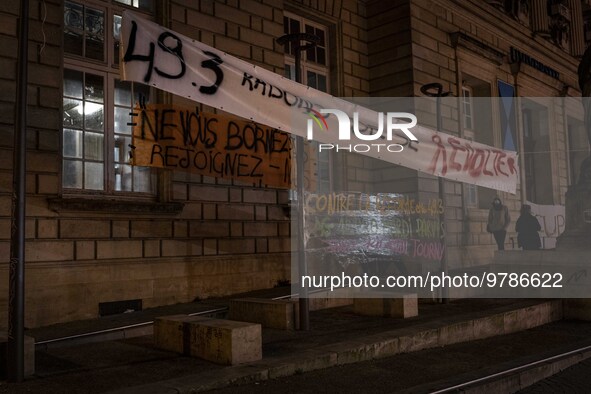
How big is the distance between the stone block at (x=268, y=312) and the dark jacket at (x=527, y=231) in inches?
462

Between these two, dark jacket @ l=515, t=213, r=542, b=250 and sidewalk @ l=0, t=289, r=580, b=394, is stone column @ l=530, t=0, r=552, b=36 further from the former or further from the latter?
sidewalk @ l=0, t=289, r=580, b=394

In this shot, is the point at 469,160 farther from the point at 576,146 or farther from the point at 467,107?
the point at 576,146

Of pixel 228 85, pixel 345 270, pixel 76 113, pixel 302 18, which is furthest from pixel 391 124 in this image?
pixel 302 18

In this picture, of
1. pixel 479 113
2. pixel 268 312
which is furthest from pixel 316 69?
pixel 268 312

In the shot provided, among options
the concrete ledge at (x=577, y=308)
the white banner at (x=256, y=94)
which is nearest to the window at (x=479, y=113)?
the concrete ledge at (x=577, y=308)

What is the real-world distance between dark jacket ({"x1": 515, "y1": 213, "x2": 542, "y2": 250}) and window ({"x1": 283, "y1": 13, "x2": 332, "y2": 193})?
6763mm

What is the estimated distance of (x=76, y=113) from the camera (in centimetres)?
1030

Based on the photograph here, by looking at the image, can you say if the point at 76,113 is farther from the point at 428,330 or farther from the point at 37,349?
the point at 428,330

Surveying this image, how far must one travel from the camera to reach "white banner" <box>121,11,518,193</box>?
21.0ft

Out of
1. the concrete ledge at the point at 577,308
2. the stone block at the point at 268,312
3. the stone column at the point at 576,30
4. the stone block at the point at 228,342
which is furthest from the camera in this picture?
the stone column at the point at 576,30

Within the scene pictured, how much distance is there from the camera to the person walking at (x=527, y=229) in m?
18.2

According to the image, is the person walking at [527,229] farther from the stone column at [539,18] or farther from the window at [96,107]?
the window at [96,107]

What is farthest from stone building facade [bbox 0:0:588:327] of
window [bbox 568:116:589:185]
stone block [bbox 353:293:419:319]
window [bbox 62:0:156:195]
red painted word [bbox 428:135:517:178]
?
window [bbox 568:116:589:185]

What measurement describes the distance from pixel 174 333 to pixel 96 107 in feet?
17.2
